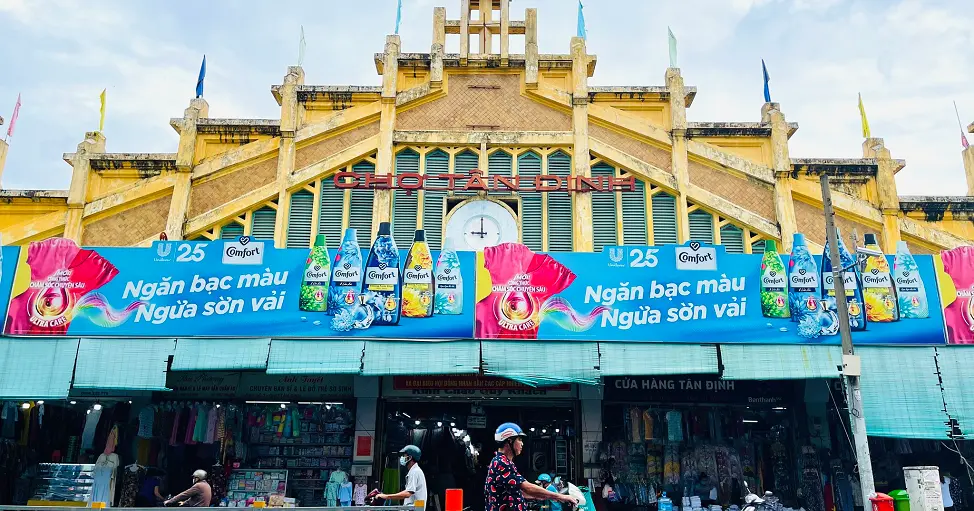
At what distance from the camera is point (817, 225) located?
1622 centimetres

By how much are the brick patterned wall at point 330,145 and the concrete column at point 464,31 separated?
257 centimetres

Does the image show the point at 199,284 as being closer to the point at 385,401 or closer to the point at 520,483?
the point at 385,401

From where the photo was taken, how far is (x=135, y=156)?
53.9ft

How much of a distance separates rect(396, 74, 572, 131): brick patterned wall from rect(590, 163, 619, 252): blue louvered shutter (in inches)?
72.3

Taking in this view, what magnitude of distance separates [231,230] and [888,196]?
14178 mm

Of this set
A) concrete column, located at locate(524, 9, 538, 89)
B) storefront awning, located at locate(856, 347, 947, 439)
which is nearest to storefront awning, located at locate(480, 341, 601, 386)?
storefront awning, located at locate(856, 347, 947, 439)

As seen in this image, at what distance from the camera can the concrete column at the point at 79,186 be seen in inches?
622

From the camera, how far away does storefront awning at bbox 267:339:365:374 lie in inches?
500

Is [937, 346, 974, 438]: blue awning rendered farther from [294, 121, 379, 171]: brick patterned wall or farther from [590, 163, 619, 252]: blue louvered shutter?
[294, 121, 379, 171]: brick patterned wall

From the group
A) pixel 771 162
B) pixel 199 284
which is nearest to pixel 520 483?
pixel 199 284

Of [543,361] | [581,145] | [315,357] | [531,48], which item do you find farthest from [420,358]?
[531,48]

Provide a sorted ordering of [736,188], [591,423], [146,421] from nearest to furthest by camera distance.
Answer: [146,421]
[591,423]
[736,188]

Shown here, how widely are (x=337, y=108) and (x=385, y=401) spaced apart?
668cm

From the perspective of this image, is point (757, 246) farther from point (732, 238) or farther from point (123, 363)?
point (123, 363)
